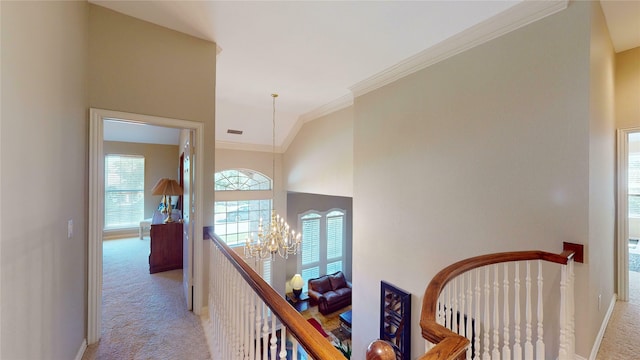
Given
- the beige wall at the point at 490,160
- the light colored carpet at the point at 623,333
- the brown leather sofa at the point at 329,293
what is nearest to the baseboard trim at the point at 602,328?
the light colored carpet at the point at 623,333

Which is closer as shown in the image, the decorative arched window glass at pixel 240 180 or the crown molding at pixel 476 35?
the crown molding at pixel 476 35

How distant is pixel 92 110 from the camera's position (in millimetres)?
2178

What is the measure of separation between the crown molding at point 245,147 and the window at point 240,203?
0.60 m

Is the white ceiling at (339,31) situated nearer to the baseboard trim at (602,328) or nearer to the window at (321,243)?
the baseboard trim at (602,328)

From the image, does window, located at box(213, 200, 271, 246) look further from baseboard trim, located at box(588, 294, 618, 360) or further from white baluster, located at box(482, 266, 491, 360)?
baseboard trim, located at box(588, 294, 618, 360)

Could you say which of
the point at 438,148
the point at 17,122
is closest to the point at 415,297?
the point at 438,148

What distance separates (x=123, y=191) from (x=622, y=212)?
30.2 ft

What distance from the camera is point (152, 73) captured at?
2.47 meters

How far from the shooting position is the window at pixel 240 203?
21.9 feet

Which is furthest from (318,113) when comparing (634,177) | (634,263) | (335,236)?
(634,263)

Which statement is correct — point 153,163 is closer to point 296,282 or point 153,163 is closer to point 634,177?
point 296,282

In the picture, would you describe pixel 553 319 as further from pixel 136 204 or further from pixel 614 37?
pixel 136 204

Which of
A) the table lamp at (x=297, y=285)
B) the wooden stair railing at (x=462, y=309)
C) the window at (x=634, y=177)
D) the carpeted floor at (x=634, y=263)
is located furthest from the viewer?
the table lamp at (x=297, y=285)

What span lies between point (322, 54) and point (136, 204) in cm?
633
